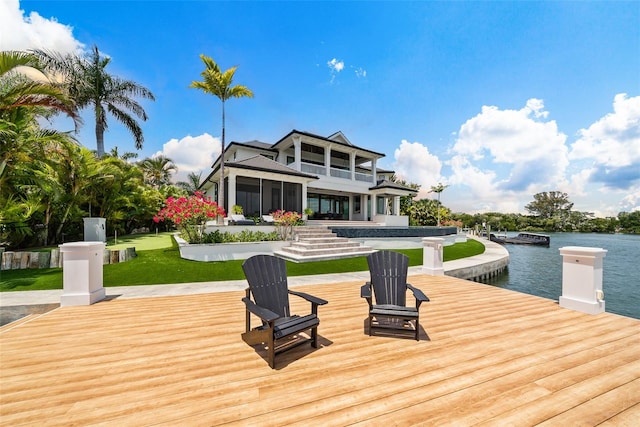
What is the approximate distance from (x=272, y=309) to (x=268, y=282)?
0.37m

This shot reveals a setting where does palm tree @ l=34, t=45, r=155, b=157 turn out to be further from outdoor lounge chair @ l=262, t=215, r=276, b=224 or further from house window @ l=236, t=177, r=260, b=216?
outdoor lounge chair @ l=262, t=215, r=276, b=224

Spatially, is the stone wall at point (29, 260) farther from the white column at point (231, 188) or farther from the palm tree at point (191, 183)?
the palm tree at point (191, 183)

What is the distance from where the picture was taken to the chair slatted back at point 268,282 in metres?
3.25

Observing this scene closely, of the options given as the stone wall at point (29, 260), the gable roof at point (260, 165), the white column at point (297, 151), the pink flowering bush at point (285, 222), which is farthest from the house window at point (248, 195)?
the stone wall at point (29, 260)

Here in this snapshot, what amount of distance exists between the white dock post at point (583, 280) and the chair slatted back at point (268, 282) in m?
5.48

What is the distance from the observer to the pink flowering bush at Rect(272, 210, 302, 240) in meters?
11.5

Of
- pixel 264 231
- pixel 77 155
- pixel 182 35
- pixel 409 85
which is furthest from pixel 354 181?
pixel 77 155

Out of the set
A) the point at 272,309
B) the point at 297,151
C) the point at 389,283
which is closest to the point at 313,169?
the point at 297,151

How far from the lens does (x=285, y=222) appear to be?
1166 cm

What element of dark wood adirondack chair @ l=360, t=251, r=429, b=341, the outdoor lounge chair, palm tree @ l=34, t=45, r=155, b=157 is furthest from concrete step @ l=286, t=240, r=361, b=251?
palm tree @ l=34, t=45, r=155, b=157

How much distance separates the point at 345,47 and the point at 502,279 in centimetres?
1519

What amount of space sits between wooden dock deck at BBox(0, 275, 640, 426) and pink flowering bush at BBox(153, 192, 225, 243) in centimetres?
537

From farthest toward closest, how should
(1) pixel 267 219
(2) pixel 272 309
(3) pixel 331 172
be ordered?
1. (3) pixel 331 172
2. (1) pixel 267 219
3. (2) pixel 272 309

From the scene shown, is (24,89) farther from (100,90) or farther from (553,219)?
(553,219)
